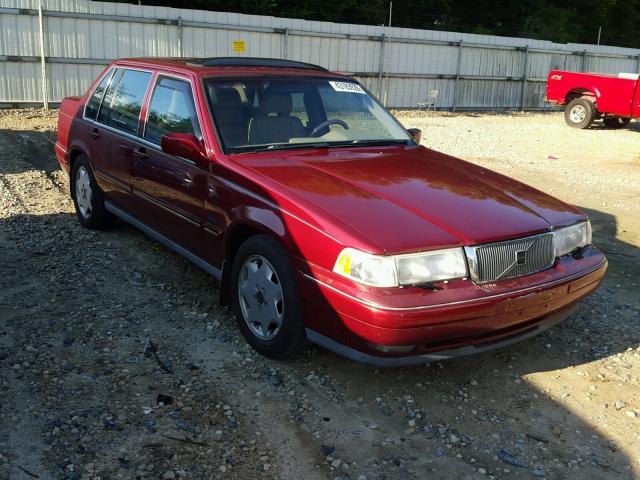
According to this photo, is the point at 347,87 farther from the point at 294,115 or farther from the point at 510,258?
the point at 510,258

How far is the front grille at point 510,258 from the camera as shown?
3350mm

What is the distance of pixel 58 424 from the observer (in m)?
3.22

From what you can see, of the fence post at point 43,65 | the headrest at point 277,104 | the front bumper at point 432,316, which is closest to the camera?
the front bumper at point 432,316

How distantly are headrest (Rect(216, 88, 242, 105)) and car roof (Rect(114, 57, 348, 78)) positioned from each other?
0.52 feet

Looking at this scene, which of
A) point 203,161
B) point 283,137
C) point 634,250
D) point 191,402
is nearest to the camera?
point 191,402

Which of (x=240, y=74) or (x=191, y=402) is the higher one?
(x=240, y=74)

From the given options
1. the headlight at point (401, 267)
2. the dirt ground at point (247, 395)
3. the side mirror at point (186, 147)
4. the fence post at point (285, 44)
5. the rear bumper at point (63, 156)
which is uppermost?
the fence post at point (285, 44)

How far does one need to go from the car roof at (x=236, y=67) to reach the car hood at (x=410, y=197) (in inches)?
31.8

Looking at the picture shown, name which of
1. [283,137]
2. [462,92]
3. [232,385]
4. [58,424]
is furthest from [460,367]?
[462,92]

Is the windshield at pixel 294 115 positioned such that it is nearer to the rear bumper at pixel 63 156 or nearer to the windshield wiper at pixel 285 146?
the windshield wiper at pixel 285 146

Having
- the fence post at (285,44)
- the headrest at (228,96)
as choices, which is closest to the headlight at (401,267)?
the headrest at (228,96)

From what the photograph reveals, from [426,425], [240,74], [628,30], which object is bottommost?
[426,425]

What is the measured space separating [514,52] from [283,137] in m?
21.2

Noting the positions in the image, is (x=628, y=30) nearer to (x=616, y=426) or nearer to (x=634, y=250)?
(x=634, y=250)
